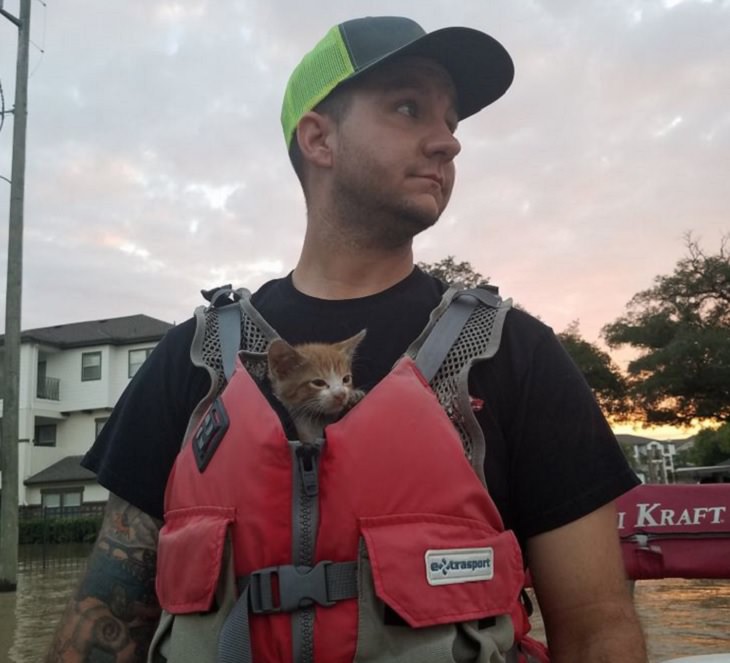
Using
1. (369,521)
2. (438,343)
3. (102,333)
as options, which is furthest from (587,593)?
(102,333)

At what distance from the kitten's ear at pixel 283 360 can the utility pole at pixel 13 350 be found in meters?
13.1

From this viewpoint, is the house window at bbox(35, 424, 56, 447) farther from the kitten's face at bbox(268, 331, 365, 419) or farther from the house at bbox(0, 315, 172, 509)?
the kitten's face at bbox(268, 331, 365, 419)

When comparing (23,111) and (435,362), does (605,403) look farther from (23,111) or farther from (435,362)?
(435,362)

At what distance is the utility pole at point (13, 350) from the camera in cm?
1369

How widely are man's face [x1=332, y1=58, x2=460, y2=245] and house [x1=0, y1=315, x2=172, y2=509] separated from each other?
37162mm

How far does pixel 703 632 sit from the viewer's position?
7.11m

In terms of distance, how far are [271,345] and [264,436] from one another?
30cm

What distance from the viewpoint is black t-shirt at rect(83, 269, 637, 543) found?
1887mm

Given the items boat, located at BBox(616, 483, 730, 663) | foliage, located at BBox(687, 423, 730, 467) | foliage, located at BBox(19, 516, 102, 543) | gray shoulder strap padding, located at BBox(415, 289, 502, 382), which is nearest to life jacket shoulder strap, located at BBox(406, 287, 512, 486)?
gray shoulder strap padding, located at BBox(415, 289, 502, 382)

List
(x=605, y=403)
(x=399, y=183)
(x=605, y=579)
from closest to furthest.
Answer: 1. (x=605, y=579)
2. (x=399, y=183)
3. (x=605, y=403)

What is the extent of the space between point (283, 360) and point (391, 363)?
0.93ft

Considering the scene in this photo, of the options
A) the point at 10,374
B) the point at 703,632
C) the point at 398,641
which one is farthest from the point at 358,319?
the point at 10,374

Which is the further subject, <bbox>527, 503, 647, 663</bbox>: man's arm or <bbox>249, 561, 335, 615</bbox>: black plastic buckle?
<bbox>527, 503, 647, 663</bbox>: man's arm

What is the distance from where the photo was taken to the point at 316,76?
2396mm
